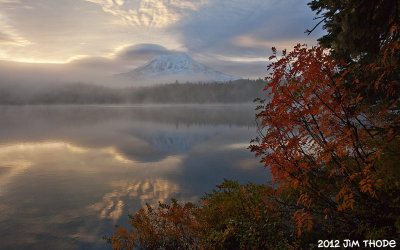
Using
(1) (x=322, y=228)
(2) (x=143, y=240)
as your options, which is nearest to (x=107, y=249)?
(2) (x=143, y=240)

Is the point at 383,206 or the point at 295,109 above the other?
the point at 295,109

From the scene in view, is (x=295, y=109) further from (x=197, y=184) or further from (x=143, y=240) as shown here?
(x=197, y=184)

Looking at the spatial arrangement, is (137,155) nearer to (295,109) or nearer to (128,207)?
(128,207)

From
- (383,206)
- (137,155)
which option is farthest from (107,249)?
(137,155)

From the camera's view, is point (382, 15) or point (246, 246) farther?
point (246, 246)

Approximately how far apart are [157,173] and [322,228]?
578 inches

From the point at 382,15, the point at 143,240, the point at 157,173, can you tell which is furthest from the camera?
the point at 157,173

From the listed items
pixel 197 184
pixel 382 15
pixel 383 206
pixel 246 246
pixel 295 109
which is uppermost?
pixel 382 15

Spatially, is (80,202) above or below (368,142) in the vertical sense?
below

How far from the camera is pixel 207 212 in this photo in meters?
9.48

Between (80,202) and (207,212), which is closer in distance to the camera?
(207,212)

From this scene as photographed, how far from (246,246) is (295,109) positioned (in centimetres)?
414

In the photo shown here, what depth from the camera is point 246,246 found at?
7.64 m

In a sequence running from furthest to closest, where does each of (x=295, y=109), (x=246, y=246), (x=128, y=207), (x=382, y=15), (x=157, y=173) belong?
(x=157, y=173), (x=128, y=207), (x=246, y=246), (x=295, y=109), (x=382, y=15)
